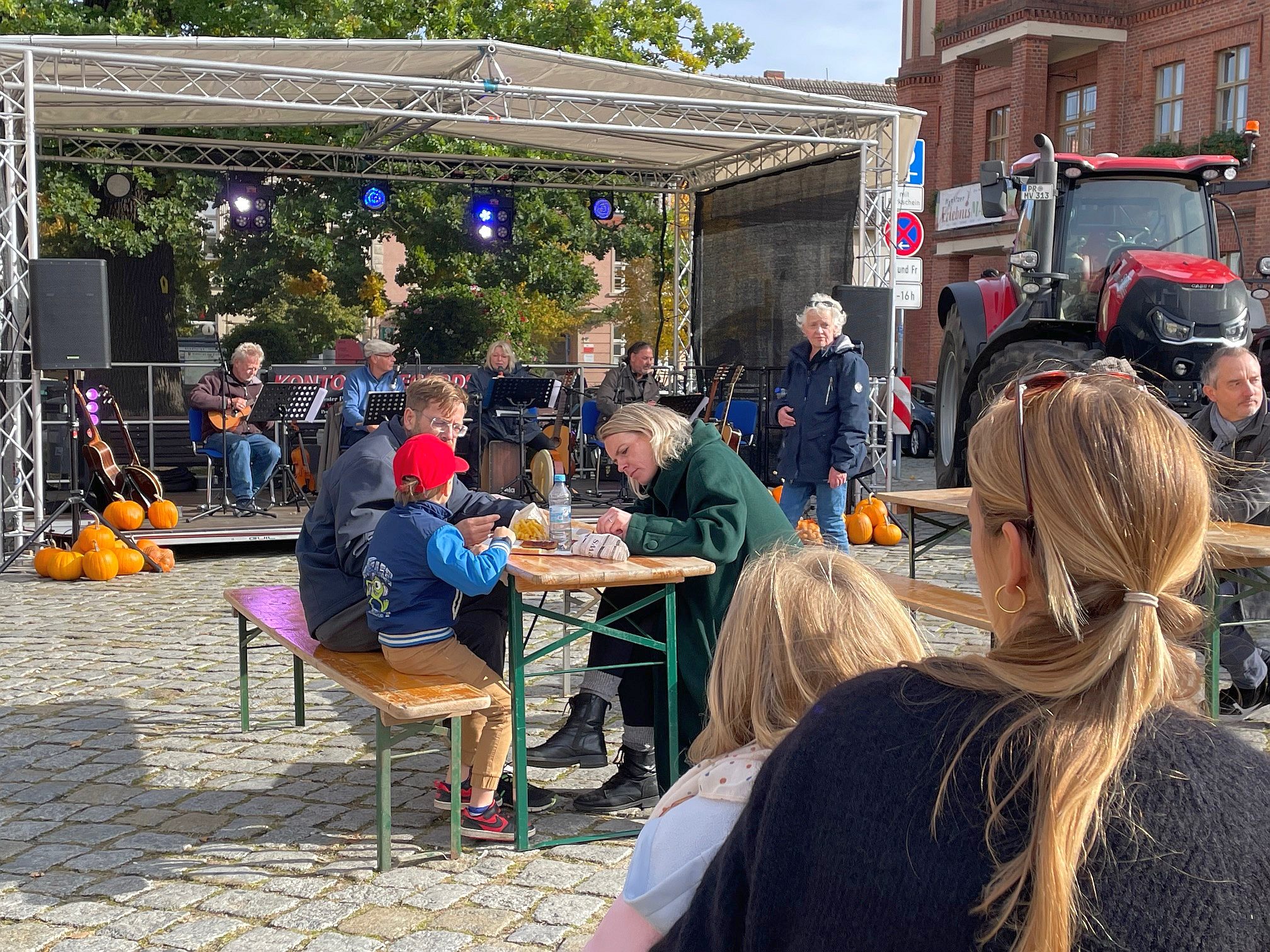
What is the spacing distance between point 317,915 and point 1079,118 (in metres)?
29.1

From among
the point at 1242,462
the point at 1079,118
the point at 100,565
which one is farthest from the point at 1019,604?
the point at 1079,118

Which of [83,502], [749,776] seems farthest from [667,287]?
[749,776]

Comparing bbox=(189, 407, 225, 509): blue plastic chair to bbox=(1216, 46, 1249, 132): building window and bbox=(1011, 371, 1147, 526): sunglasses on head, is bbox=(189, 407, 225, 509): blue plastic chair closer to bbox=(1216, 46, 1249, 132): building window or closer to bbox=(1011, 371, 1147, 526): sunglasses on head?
bbox=(1011, 371, 1147, 526): sunglasses on head

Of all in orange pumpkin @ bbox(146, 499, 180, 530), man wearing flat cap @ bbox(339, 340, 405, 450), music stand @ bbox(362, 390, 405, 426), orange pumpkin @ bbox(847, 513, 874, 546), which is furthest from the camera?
orange pumpkin @ bbox(847, 513, 874, 546)

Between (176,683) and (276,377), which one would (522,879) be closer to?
(176,683)

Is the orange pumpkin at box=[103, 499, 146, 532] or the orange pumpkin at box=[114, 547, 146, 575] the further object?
the orange pumpkin at box=[103, 499, 146, 532]

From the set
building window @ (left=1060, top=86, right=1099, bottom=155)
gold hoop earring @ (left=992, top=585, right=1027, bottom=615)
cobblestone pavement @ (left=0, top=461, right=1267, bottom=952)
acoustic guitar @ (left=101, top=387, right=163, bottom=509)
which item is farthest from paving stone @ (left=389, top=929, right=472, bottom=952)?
building window @ (left=1060, top=86, right=1099, bottom=155)

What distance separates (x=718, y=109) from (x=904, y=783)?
11661 millimetres

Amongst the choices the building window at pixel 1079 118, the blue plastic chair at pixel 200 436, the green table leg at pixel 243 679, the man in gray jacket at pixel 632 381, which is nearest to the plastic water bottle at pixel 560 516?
the green table leg at pixel 243 679

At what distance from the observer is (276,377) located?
616 inches

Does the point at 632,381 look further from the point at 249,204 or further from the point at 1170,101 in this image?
the point at 1170,101

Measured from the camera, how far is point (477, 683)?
4359mm

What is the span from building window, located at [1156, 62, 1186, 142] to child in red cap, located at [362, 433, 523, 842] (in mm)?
25604

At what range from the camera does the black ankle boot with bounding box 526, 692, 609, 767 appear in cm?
493
